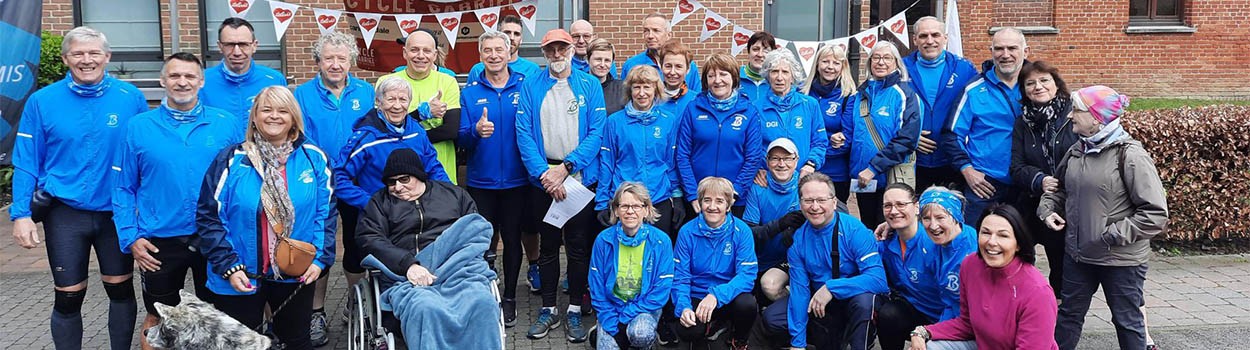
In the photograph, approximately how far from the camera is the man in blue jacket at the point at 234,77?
5440 millimetres

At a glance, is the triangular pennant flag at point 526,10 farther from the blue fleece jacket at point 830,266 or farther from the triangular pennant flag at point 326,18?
the blue fleece jacket at point 830,266

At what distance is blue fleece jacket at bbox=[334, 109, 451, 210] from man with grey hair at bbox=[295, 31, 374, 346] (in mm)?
115

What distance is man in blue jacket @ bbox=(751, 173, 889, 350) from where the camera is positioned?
16.9 feet

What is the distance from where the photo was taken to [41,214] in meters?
4.78

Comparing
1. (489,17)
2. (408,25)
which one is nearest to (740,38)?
(489,17)

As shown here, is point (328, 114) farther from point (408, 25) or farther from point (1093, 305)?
point (1093, 305)

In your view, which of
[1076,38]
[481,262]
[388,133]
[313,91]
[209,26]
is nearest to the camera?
[481,262]

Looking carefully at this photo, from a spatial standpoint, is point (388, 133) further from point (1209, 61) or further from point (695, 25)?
point (1209, 61)

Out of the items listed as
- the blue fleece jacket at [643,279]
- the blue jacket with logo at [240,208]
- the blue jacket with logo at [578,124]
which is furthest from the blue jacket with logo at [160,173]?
the blue fleece jacket at [643,279]

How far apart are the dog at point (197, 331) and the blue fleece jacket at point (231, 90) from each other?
186 centimetres

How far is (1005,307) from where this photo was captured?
4.37 m

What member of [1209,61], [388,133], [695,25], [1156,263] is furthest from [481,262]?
[1209,61]

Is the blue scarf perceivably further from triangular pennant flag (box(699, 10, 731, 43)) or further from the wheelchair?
triangular pennant flag (box(699, 10, 731, 43))

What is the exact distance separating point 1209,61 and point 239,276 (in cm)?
1582
